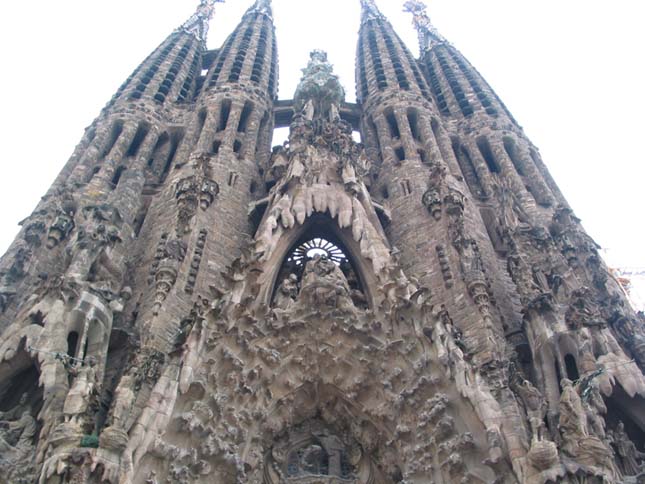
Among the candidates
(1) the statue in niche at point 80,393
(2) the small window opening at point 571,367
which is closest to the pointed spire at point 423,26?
(2) the small window opening at point 571,367

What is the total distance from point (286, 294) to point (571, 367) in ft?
17.9

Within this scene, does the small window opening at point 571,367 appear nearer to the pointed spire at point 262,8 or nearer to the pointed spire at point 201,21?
the pointed spire at point 201,21

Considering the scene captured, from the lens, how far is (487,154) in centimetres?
2211

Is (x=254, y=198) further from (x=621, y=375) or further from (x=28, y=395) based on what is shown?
(x=621, y=375)

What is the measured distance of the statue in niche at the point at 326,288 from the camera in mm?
12516

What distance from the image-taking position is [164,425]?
31.6ft

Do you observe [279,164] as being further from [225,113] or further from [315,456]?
[315,456]

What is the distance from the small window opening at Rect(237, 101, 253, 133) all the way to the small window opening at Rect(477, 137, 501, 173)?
791 centimetres

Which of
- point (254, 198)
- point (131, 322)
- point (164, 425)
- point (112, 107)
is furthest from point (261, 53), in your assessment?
point (164, 425)

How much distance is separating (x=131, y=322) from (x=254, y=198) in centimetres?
659

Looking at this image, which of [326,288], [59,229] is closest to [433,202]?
[326,288]

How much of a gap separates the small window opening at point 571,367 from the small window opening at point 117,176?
12.3 m

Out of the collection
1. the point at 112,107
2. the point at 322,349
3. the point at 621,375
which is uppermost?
the point at 112,107

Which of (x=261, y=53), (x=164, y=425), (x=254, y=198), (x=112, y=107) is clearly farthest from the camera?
(x=261, y=53)
